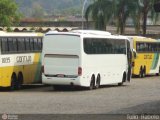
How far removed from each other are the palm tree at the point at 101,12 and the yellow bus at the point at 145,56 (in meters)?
21.5

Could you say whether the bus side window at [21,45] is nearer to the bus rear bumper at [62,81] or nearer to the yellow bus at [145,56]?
the bus rear bumper at [62,81]

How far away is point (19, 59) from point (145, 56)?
19629 mm

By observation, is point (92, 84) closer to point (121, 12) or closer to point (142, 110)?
Answer: point (142, 110)

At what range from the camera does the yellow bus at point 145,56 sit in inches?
1887

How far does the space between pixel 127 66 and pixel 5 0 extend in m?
32.7

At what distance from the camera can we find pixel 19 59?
32250mm

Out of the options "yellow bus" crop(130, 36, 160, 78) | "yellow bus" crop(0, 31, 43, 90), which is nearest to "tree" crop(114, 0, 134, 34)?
"yellow bus" crop(130, 36, 160, 78)

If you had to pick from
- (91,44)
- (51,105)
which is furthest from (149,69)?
(51,105)

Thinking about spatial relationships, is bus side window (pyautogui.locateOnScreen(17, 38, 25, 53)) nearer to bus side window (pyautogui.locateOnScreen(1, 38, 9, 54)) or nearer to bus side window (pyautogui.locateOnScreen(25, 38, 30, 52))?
bus side window (pyautogui.locateOnScreen(25, 38, 30, 52))

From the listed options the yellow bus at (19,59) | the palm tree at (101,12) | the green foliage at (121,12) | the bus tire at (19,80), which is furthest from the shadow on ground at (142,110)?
the palm tree at (101,12)

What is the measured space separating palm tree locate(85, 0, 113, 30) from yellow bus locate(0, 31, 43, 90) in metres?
40.5

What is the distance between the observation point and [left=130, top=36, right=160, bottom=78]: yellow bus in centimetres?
4794

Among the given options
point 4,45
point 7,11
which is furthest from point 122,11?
point 4,45

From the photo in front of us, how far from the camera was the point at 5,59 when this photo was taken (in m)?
30.6
